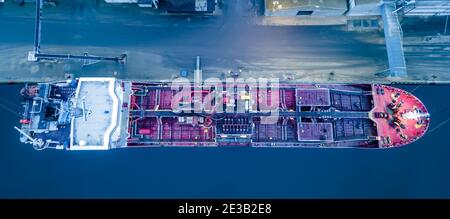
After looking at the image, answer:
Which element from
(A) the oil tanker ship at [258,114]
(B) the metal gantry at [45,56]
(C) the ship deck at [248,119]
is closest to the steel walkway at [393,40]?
(A) the oil tanker ship at [258,114]

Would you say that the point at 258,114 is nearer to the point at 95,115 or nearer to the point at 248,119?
the point at 248,119

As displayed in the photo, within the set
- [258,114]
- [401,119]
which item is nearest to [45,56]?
[258,114]

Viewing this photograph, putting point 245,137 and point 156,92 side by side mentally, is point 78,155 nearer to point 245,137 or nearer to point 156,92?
point 156,92

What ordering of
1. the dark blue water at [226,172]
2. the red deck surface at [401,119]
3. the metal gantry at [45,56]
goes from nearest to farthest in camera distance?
the dark blue water at [226,172] < the red deck surface at [401,119] < the metal gantry at [45,56]

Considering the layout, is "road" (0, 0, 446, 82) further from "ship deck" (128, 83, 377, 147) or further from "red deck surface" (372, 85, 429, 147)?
"ship deck" (128, 83, 377, 147)

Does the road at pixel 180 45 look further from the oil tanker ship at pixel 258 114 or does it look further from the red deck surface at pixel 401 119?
the red deck surface at pixel 401 119

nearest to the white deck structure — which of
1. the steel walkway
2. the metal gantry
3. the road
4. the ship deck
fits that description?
the ship deck
